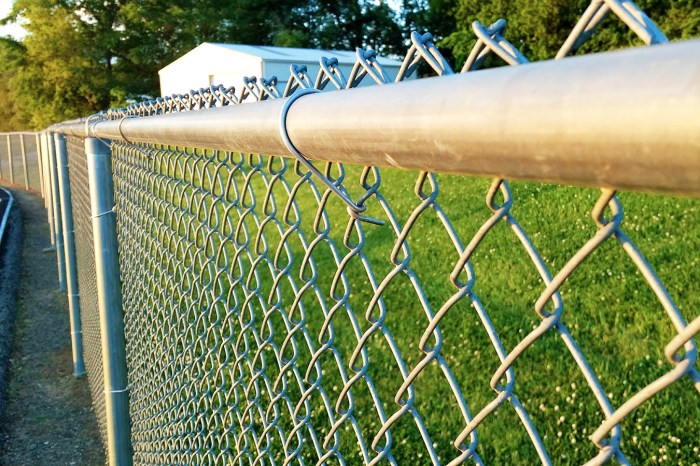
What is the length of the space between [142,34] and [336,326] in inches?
1595

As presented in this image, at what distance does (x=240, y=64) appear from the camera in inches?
1067

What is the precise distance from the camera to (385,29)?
140 ft

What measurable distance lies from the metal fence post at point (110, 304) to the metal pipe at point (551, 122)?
239 cm

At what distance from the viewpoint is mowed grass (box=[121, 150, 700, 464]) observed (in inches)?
142

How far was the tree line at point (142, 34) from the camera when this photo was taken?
40.1 meters

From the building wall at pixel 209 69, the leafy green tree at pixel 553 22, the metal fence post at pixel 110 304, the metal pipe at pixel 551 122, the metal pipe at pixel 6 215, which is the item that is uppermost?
the leafy green tree at pixel 553 22

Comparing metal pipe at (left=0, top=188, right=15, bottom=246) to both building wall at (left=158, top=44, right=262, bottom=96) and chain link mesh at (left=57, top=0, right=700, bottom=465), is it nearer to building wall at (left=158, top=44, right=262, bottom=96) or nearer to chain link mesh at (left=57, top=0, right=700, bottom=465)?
chain link mesh at (left=57, top=0, right=700, bottom=465)

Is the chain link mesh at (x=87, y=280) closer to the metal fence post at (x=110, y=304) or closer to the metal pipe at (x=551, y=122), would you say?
the metal fence post at (x=110, y=304)

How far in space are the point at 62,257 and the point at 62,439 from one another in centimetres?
370

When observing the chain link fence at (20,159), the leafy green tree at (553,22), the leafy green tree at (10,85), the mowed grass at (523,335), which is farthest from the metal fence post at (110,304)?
the leafy green tree at (10,85)

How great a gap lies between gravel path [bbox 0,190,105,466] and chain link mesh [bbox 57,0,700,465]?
280 millimetres

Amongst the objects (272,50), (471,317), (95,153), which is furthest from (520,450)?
(272,50)

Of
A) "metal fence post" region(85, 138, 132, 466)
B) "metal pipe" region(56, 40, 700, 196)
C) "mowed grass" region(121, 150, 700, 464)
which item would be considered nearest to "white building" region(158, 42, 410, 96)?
"mowed grass" region(121, 150, 700, 464)

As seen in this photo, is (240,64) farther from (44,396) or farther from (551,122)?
(551,122)
